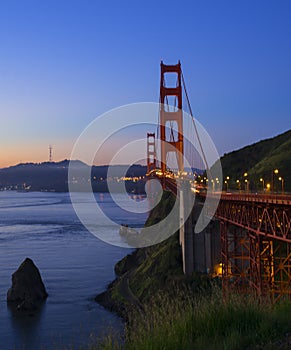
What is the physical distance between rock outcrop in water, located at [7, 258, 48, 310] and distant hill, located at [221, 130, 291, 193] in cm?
2178

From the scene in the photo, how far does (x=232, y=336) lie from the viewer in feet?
17.3

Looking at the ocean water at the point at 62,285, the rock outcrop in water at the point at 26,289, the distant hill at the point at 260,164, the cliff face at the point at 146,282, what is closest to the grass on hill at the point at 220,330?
the ocean water at the point at 62,285

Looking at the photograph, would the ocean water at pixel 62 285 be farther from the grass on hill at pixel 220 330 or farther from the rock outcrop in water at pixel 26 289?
the grass on hill at pixel 220 330

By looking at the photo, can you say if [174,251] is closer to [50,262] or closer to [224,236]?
[224,236]

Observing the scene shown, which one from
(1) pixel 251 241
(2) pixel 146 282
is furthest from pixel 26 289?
(1) pixel 251 241

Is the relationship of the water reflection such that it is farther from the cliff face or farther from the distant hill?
the distant hill

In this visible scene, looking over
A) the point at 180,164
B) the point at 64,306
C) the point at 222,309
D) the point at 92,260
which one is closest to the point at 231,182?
the point at 180,164

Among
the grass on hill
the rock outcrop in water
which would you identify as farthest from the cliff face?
the grass on hill

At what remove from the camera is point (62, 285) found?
120 ft

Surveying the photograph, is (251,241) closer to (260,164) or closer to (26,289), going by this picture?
(26,289)

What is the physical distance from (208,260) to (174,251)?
14.2 feet

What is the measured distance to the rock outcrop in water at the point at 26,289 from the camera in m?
31.0

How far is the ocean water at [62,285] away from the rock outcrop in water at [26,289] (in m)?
0.76

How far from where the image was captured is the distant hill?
138ft
